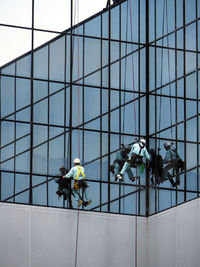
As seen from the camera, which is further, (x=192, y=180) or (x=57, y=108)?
(x=57, y=108)

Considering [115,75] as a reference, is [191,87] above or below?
below

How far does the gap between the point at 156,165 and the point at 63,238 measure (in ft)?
15.5

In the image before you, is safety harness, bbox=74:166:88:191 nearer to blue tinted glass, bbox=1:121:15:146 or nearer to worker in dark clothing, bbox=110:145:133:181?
worker in dark clothing, bbox=110:145:133:181

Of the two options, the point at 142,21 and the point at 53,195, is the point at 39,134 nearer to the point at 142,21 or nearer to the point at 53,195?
the point at 53,195

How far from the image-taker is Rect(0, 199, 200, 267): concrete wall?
30.4 metres

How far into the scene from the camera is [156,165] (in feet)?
107

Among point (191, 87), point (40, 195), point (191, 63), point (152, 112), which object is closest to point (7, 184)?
point (40, 195)

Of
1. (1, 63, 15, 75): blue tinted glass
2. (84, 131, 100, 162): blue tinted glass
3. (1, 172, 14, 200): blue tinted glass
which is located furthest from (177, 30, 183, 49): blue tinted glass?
(1, 172, 14, 200): blue tinted glass

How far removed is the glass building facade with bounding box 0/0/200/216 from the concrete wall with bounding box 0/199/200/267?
1.63ft

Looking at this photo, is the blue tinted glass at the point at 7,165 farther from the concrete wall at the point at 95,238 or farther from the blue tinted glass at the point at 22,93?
the blue tinted glass at the point at 22,93

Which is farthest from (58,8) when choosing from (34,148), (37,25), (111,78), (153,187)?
(153,187)

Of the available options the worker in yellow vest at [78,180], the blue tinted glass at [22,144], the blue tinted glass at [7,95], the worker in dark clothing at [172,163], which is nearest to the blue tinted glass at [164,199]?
the worker in dark clothing at [172,163]

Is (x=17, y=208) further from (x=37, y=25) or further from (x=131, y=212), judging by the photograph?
(x=37, y=25)

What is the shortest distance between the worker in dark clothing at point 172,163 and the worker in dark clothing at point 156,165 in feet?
0.93
